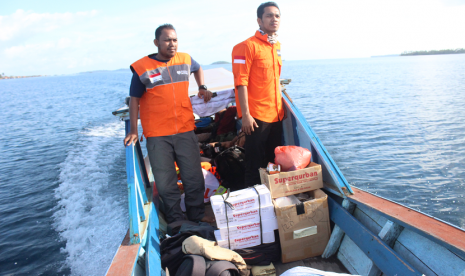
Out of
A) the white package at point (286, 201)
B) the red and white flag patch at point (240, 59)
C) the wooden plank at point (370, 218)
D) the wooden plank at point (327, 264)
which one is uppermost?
the red and white flag patch at point (240, 59)

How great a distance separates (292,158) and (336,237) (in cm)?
83

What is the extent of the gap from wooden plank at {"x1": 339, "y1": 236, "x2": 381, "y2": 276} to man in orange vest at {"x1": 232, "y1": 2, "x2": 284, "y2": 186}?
3.82ft

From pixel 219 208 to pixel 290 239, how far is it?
0.72 meters

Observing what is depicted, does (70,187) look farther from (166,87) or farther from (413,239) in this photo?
(413,239)

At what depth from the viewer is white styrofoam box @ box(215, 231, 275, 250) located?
2562 mm

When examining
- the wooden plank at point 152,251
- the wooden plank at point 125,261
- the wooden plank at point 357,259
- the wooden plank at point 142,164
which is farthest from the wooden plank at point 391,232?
the wooden plank at point 142,164

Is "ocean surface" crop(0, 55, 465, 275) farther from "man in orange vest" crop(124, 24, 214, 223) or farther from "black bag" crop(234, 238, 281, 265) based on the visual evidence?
"black bag" crop(234, 238, 281, 265)

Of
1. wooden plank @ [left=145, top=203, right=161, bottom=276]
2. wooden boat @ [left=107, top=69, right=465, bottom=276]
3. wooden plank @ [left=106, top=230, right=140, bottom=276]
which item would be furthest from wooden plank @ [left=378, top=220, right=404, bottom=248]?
wooden plank @ [left=106, top=230, right=140, bottom=276]

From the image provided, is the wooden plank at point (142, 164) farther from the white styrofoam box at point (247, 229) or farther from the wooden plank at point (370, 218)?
the wooden plank at point (370, 218)

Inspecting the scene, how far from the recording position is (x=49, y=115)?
65.8 feet

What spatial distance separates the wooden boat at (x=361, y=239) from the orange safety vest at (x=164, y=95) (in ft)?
1.36

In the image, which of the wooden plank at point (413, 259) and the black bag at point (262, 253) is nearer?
the wooden plank at point (413, 259)

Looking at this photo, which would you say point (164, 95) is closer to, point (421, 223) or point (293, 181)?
point (293, 181)

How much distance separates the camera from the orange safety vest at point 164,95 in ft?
9.62
